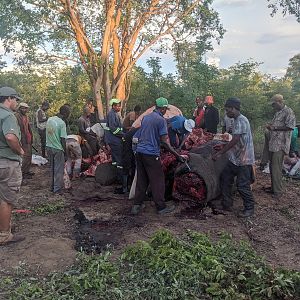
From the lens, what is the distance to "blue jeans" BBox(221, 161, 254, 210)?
6316 millimetres

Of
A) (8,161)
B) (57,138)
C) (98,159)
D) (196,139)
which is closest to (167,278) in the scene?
(8,161)

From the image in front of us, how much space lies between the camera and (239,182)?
20.8ft

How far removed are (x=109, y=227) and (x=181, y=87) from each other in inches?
418

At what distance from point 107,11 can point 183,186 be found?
7.61 m

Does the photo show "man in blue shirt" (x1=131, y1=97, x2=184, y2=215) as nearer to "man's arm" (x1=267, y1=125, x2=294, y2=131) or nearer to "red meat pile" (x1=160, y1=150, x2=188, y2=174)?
"red meat pile" (x1=160, y1=150, x2=188, y2=174)

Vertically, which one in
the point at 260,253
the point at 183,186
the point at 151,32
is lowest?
the point at 260,253

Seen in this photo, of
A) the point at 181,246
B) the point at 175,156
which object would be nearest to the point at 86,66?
the point at 175,156

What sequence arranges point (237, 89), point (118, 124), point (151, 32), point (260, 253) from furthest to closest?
1. point (237, 89)
2. point (151, 32)
3. point (118, 124)
4. point (260, 253)

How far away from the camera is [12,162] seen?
5129 millimetres

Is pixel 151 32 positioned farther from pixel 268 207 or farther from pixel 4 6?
pixel 268 207

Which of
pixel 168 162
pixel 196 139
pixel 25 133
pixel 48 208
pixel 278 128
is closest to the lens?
pixel 48 208

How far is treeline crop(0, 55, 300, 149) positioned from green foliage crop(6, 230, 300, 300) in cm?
1055

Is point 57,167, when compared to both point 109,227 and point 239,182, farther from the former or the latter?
point 239,182

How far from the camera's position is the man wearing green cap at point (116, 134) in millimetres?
8000
